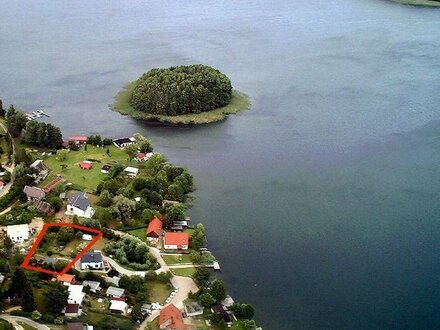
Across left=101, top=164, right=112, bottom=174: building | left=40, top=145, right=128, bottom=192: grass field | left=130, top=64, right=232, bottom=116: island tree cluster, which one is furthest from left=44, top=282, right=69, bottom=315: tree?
left=130, top=64, right=232, bottom=116: island tree cluster

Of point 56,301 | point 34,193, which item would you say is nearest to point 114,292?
point 56,301

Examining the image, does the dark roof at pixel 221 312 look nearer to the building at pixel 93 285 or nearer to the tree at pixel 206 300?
the tree at pixel 206 300

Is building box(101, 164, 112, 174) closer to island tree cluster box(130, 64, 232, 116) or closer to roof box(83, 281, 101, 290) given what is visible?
island tree cluster box(130, 64, 232, 116)

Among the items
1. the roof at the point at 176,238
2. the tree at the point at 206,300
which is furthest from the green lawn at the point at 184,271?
the tree at the point at 206,300

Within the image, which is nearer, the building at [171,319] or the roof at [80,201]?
the building at [171,319]

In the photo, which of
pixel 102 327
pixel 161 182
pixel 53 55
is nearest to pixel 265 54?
pixel 53 55

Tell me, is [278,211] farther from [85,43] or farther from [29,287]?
[85,43]
